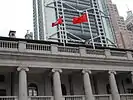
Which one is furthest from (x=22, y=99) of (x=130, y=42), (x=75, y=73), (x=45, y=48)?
(x=130, y=42)

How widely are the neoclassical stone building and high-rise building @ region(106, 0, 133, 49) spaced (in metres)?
91.7

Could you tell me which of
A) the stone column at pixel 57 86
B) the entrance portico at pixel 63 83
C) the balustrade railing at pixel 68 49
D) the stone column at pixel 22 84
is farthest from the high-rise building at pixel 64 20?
the stone column at pixel 22 84

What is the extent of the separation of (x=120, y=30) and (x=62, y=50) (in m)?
111

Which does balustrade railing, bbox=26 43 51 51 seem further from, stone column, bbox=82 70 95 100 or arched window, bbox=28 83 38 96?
stone column, bbox=82 70 95 100

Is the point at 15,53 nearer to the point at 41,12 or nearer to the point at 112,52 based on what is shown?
the point at 112,52

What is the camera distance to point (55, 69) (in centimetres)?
2214

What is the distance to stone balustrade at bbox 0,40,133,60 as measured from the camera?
21.3m

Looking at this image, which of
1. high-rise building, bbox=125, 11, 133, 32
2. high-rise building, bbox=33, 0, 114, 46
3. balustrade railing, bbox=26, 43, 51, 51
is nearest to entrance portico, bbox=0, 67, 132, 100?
balustrade railing, bbox=26, 43, 51, 51

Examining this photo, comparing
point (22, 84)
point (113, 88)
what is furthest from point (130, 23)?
point (22, 84)

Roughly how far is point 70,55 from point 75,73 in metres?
2.60

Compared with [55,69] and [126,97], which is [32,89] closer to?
[55,69]

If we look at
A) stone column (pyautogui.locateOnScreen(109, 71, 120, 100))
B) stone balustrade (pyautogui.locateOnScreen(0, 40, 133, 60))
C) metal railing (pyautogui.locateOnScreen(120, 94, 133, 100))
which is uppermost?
stone balustrade (pyautogui.locateOnScreen(0, 40, 133, 60))

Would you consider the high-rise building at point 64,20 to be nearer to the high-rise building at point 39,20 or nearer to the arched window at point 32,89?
the high-rise building at point 39,20

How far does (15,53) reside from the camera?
20.8m
